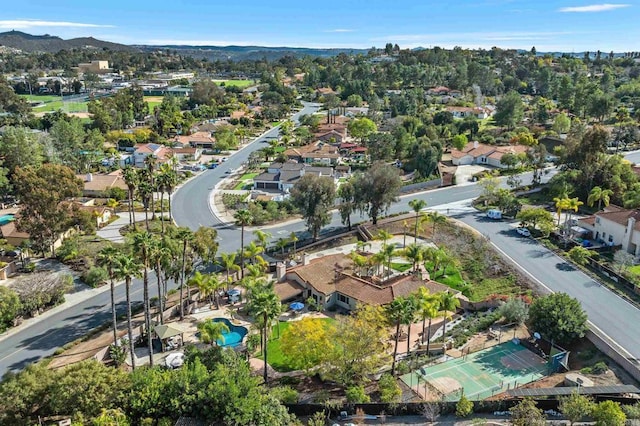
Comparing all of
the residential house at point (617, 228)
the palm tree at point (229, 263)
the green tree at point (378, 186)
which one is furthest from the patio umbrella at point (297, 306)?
the residential house at point (617, 228)

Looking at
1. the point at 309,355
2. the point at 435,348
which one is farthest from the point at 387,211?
the point at 309,355

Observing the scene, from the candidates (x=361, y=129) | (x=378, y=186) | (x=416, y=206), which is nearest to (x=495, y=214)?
(x=416, y=206)

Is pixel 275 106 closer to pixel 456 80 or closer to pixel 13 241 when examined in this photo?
pixel 456 80

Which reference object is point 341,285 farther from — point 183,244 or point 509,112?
point 509,112

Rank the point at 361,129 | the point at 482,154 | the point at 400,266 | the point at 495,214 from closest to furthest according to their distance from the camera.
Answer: the point at 400,266, the point at 495,214, the point at 482,154, the point at 361,129

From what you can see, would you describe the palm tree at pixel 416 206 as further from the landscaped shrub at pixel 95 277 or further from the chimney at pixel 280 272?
the landscaped shrub at pixel 95 277

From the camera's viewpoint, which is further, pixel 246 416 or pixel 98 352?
pixel 98 352

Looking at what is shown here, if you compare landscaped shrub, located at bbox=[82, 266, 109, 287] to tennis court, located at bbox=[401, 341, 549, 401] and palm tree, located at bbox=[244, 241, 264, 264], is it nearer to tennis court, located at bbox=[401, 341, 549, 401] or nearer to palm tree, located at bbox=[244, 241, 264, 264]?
palm tree, located at bbox=[244, 241, 264, 264]

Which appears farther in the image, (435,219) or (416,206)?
(435,219)
